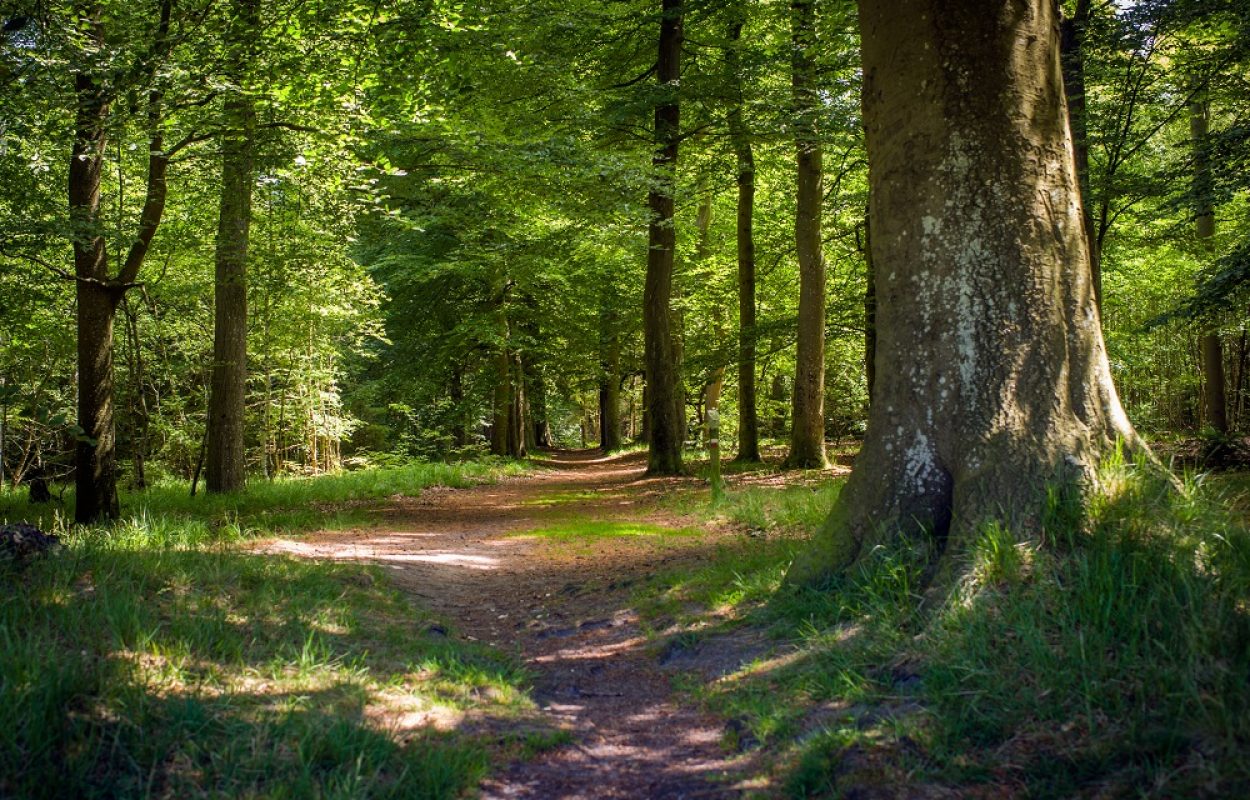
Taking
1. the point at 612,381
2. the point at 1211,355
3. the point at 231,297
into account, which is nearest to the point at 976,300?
the point at 231,297

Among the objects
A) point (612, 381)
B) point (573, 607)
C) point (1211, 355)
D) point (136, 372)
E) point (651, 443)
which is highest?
point (612, 381)

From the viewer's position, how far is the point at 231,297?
1248 centimetres

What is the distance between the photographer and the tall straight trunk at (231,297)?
10086mm

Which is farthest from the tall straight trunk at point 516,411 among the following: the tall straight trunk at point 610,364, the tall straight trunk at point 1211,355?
the tall straight trunk at point 1211,355

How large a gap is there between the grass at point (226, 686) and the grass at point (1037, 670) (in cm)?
127

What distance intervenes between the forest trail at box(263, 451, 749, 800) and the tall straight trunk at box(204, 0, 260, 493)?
2.80 meters

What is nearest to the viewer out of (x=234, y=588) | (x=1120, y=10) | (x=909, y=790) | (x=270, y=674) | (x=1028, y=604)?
(x=909, y=790)

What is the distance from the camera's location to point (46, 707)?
2703 mm

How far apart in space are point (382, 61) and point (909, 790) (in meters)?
9.79

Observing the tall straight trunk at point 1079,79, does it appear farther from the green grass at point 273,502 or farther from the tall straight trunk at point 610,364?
the tall straight trunk at point 610,364

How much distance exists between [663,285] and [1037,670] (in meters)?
13.0

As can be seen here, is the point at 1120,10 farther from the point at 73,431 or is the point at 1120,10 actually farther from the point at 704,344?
the point at 73,431

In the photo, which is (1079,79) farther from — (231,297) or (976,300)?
(231,297)

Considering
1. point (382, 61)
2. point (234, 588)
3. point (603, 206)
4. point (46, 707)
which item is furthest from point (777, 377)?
point (46, 707)
